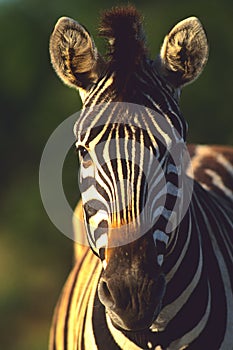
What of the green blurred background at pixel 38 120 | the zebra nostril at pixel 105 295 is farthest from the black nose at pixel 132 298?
the green blurred background at pixel 38 120

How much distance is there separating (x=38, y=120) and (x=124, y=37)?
48.5 feet

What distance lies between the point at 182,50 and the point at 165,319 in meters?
1.22

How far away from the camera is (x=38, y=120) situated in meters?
19.3

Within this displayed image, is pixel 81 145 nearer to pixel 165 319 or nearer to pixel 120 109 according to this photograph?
pixel 120 109

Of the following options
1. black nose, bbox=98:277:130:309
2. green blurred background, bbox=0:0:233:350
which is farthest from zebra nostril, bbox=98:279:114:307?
green blurred background, bbox=0:0:233:350

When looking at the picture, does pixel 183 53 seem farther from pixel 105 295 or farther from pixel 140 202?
pixel 105 295

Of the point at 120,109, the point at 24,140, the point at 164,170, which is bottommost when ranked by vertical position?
the point at 24,140

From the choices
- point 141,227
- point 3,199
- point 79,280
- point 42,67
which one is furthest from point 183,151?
point 42,67

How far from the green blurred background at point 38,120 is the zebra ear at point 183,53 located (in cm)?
771

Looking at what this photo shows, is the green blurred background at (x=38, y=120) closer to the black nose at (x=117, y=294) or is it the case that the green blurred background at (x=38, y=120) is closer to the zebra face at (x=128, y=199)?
the zebra face at (x=128, y=199)

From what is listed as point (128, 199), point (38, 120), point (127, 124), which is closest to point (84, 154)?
point (127, 124)

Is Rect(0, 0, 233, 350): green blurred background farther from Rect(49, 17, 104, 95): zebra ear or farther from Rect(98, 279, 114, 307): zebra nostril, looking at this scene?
Rect(98, 279, 114, 307): zebra nostril

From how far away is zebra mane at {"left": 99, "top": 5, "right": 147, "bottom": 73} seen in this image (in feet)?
14.9

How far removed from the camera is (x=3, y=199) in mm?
18375
